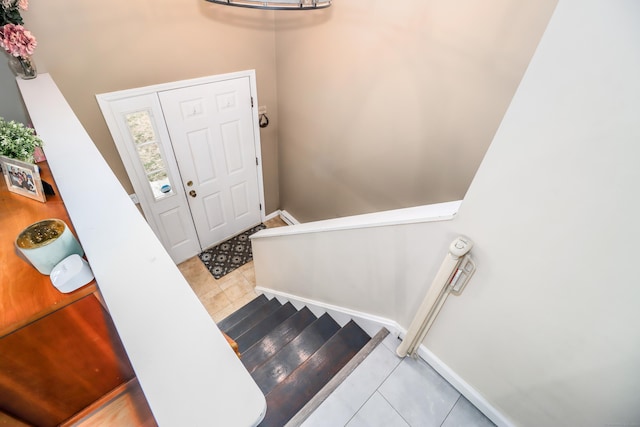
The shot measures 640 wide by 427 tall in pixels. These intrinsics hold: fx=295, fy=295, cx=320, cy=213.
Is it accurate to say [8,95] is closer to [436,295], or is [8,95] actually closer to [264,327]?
[264,327]

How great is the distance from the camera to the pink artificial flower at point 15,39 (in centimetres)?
152

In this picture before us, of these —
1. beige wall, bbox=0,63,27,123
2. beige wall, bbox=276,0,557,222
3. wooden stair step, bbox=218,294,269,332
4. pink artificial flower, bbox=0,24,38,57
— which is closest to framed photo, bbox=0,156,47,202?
pink artificial flower, bbox=0,24,38,57

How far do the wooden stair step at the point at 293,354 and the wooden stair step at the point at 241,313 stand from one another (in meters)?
0.99

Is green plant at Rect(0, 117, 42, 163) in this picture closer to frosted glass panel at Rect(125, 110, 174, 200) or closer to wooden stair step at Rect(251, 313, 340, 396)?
wooden stair step at Rect(251, 313, 340, 396)

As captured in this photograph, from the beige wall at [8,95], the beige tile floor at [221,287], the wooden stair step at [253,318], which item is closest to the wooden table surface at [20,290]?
the beige wall at [8,95]

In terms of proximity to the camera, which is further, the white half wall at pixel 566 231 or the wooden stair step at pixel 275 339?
the wooden stair step at pixel 275 339

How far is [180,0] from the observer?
237 cm

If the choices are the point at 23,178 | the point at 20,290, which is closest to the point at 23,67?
the point at 23,178

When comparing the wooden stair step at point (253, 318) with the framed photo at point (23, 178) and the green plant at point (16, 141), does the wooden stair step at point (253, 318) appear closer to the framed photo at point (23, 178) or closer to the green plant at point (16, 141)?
the framed photo at point (23, 178)

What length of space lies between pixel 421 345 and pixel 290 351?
906 mm

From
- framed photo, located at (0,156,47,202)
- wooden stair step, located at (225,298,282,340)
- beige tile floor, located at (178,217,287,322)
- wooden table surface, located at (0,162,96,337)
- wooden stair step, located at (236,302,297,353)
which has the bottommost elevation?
beige tile floor, located at (178,217,287,322)

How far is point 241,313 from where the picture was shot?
2969 millimetres

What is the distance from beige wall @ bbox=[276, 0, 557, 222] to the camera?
172cm

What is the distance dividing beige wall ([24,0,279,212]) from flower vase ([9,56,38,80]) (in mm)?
242
